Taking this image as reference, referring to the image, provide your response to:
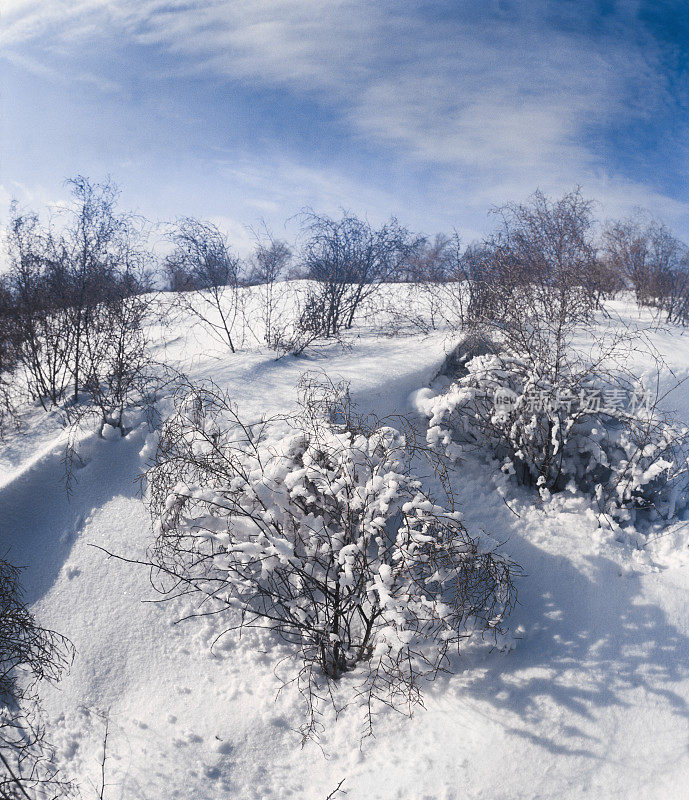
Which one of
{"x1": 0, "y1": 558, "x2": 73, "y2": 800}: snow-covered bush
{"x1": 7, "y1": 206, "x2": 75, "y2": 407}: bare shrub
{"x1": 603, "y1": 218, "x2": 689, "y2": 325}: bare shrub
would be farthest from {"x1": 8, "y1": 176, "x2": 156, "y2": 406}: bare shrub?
{"x1": 603, "y1": 218, "x2": 689, "y2": 325}: bare shrub

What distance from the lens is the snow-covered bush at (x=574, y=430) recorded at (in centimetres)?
577

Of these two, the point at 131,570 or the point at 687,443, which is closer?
the point at 131,570

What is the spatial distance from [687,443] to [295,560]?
5.23 m

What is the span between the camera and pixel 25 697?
4211 millimetres

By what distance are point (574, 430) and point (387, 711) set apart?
4.20 meters

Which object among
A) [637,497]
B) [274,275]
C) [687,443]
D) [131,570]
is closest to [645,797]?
[637,497]

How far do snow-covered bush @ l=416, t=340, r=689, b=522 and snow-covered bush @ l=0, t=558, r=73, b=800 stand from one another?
169 inches

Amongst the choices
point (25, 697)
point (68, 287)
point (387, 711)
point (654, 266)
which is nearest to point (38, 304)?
point (68, 287)

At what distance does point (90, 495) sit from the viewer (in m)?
5.88

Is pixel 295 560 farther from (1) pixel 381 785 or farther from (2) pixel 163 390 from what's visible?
(2) pixel 163 390

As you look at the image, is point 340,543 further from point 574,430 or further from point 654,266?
point 654,266

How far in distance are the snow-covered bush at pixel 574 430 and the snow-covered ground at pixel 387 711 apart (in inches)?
17.7

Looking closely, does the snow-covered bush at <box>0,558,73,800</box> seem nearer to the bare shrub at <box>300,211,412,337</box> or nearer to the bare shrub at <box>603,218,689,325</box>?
the bare shrub at <box>300,211,412,337</box>

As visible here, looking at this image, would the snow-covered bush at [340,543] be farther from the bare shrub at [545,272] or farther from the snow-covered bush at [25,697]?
the bare shrub at [545,272]
